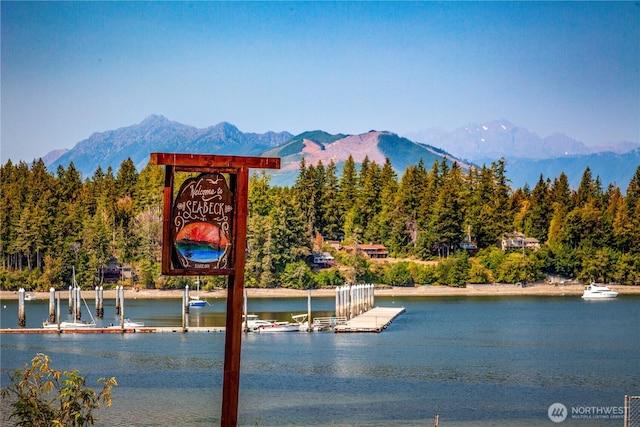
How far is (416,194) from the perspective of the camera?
130 m

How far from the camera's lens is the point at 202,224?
18.6 metres

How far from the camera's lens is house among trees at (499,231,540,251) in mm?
125125

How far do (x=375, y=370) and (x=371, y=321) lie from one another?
2339 centimetres

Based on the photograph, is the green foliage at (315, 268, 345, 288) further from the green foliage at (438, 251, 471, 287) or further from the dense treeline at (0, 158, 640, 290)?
the green foliage at (438, 251, 471, 287)

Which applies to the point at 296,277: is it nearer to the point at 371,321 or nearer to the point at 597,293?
the point at 597,293

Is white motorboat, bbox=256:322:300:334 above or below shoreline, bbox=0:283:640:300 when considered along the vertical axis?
below

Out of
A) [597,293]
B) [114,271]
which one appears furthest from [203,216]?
[114,271]

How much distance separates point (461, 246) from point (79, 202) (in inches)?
1833

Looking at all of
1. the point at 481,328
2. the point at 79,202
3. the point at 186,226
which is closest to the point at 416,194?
the point at 79,202

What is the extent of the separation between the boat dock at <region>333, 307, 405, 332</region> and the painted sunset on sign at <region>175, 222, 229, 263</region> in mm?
47805

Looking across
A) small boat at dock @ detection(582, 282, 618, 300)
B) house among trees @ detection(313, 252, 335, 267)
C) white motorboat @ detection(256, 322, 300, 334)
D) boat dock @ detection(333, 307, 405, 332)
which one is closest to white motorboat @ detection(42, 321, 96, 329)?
white motorboat @ detection(256, 322, 300, 334)

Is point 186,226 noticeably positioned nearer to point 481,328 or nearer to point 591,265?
point 481,328

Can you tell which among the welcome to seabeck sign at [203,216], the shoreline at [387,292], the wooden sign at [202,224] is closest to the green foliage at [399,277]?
the shoreline at [387,292]

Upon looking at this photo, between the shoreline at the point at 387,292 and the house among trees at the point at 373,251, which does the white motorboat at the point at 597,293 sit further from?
the house among trees at the point at 373,251
